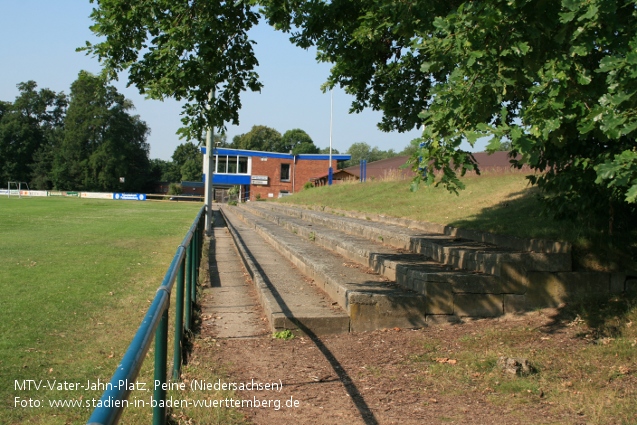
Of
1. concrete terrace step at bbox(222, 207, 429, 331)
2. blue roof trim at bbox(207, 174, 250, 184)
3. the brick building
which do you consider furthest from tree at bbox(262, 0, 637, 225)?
blue roof trim at bbox(207, 174, 250, 184)

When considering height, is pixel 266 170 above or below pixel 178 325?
above

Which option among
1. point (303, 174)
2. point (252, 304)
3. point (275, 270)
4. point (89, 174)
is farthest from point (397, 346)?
point (89, 174)

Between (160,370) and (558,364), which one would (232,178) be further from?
(160,370)

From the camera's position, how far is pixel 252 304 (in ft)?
25.5

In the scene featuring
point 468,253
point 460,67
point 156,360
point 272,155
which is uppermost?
point 272,155

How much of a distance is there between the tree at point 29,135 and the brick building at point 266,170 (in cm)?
3895

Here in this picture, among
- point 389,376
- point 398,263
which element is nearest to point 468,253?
point 398,263

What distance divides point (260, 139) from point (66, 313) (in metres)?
112

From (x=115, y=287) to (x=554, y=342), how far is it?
6.96m

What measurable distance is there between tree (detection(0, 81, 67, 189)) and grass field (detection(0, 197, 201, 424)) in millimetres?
82749

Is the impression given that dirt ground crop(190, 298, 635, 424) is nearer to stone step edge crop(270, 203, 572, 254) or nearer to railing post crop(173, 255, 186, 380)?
railing post crop(173, 255, 186, 380)

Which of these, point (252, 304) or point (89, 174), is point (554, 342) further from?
point (89, 174)

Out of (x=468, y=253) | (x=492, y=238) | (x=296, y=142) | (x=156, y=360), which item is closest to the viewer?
(x=156, y=360)

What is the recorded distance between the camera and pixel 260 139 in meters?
118
